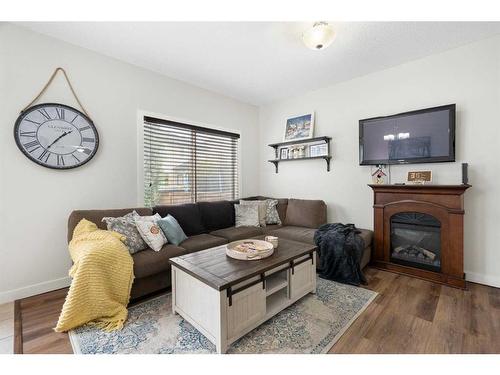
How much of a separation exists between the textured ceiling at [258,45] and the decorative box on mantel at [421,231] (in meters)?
1.53

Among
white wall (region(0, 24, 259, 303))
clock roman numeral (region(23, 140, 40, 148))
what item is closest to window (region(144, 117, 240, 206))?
white wall (region(0, 24, 259, 303))

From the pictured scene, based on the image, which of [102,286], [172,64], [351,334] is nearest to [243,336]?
[351,334]

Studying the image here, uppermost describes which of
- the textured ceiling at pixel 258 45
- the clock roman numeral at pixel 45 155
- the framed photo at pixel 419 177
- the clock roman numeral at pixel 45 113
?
the textured ceiling at pixel 258 45

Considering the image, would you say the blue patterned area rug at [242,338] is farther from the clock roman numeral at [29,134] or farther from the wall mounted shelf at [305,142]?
the wall mounted shelf at [305,142]

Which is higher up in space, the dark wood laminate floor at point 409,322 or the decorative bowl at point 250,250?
the decorative bowl at point 250,250

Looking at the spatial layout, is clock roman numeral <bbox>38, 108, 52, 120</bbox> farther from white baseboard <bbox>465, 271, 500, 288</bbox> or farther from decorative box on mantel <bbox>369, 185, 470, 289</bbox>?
white baseboard <bbox>465, 271, 500, 288</bbox>

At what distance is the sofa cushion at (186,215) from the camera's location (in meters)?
2.90

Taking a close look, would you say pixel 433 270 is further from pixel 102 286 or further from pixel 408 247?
pixel 102 286

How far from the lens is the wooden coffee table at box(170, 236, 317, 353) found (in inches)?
57.7

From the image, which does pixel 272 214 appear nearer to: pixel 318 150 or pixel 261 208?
pixel 261 208

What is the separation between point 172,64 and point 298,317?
308 cm

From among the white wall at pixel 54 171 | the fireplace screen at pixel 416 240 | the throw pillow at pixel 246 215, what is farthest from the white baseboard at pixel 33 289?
the fireplace screen at pixel 416 240

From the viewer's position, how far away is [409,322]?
1.76m

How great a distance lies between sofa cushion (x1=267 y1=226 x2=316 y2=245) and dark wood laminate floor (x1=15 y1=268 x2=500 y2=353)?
32.3 inches
